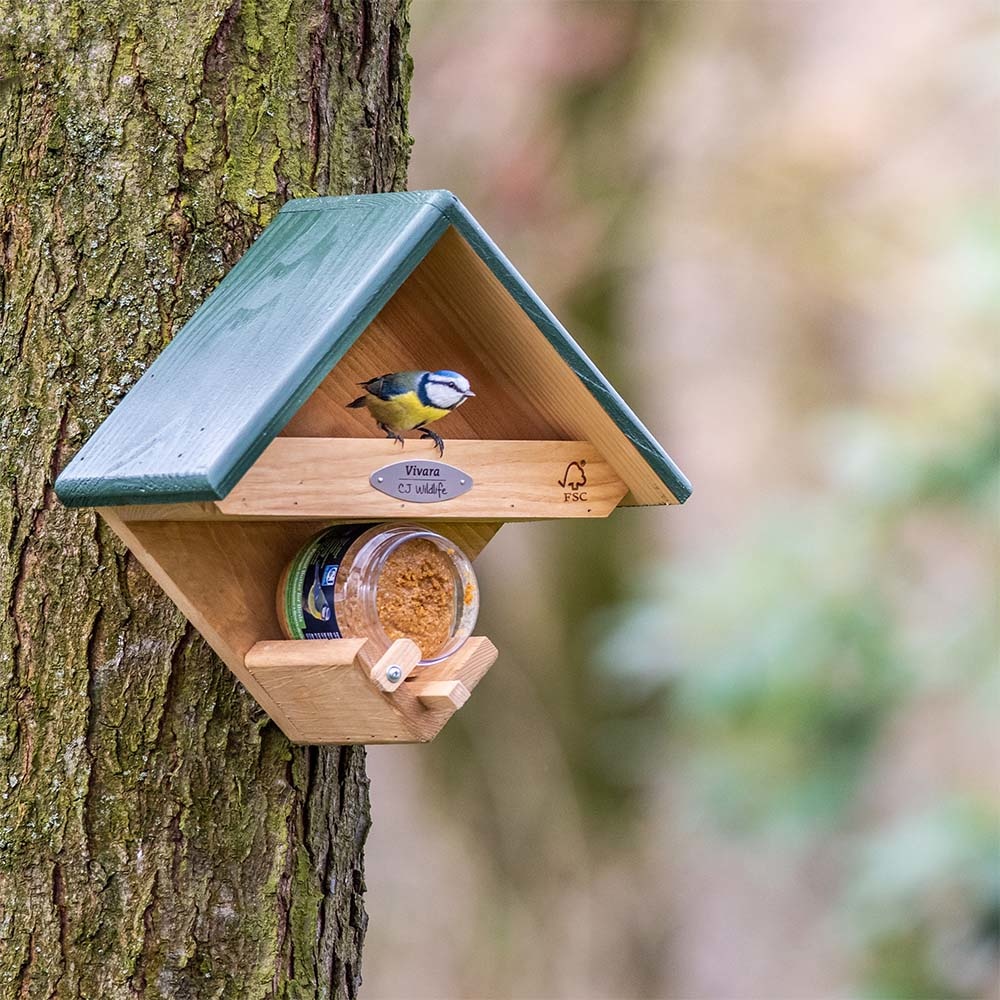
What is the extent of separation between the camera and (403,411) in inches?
55.9

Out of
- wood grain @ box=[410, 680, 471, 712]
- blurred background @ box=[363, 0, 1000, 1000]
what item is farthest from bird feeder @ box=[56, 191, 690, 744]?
blurred background @ box=[363, 0, 1000, 1000]

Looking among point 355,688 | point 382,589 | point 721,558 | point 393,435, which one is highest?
point 721,558

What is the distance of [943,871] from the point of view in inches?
123

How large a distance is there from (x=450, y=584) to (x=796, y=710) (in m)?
2.23

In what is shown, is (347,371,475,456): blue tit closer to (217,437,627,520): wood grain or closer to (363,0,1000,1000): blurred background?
(217,437,627,520): wood grain

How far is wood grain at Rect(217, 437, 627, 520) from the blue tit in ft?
0.08

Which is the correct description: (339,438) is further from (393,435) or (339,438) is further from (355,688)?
(355,688)

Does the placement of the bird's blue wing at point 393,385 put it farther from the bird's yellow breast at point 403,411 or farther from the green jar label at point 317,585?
the green jar label at point 317,585

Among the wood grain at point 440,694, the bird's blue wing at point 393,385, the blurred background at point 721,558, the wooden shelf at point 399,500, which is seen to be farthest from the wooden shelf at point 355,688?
the blurred background at point 721,558

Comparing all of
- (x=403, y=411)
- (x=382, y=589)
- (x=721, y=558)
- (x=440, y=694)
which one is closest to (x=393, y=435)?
(x=403, y=411)

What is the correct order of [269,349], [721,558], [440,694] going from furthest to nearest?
1. [721,558]
2. [440,694]
3. [269,349]

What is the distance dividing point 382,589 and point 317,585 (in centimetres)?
7

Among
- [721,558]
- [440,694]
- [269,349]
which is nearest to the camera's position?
[269,349]

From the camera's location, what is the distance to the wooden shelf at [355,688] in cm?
140
